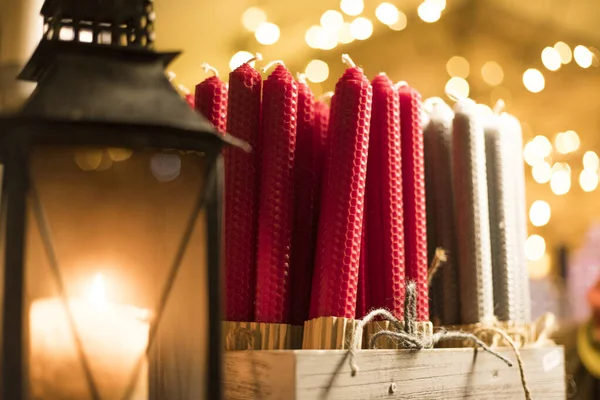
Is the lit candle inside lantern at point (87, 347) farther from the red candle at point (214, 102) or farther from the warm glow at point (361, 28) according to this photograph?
the warm glow at point (361, 28)

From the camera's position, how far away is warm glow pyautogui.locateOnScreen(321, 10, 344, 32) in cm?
164

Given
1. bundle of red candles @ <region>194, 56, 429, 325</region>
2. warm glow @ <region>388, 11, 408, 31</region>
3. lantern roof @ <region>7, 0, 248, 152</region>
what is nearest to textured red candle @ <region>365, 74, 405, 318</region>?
bundle of red candles @ <region>194, 56, 429, 325</region>

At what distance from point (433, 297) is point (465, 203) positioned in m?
0.10

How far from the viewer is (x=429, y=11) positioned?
1874mm

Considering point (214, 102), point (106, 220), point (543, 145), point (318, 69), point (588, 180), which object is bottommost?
point (106, 220)

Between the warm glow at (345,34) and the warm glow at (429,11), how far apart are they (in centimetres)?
20

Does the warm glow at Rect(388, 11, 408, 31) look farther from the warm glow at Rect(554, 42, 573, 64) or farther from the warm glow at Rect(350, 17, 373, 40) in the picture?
the warm glow at Rect(554, 42, 573, 64)

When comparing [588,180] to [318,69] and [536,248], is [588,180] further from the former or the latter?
[318,69]

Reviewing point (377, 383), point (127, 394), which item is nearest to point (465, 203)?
point (377, 383)

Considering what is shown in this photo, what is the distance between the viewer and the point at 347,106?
0.58 m

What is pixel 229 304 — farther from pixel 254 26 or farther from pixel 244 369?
pixel 254 26

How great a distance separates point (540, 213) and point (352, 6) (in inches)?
38.4

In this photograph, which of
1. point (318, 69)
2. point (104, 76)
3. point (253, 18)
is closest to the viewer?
point (104, 76)

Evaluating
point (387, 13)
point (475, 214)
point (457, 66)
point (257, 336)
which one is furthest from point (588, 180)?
point (257, 336)
